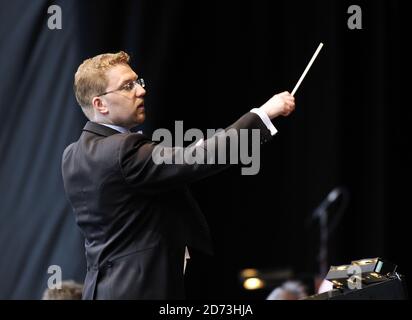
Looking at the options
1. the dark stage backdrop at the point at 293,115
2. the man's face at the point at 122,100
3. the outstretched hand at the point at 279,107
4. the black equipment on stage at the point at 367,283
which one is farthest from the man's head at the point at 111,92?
the dark stage backdrop at the point at 293,115

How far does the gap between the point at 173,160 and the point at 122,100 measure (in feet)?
1.06

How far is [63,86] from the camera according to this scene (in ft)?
12.6

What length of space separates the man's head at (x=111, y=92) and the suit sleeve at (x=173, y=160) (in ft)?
0.48

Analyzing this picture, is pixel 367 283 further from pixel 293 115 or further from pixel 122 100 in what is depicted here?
pixel 293 115

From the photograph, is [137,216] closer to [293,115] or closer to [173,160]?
[173,160]

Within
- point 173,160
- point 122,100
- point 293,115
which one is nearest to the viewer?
point 173,160

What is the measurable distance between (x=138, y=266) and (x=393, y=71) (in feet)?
11.1

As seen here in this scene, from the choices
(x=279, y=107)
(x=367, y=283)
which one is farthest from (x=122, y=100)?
(x=367, y=283)

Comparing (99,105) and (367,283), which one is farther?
(99,105)

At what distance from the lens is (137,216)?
2.42 metres

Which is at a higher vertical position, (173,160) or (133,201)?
(173,160)

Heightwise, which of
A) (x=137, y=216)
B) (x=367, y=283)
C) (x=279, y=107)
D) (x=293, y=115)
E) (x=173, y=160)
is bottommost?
(x=367, y=283)

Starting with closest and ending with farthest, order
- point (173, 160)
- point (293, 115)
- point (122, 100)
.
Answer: point (173, 160), point (122, 100), point (293, 115)

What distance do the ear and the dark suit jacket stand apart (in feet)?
0.31
